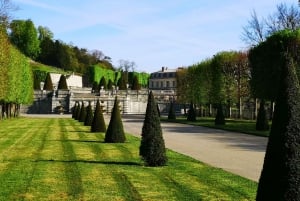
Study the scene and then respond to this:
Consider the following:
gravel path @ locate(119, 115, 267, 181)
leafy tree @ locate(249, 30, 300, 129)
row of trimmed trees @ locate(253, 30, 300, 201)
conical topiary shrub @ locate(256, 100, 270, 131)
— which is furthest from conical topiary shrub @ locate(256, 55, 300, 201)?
leafy tree @ locate(249, 30, 300, 129)

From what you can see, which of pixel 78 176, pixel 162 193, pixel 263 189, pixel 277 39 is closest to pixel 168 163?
pixel 78 176

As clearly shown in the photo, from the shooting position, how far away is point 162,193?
32.4ft

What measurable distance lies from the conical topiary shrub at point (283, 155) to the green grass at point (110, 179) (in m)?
3.76

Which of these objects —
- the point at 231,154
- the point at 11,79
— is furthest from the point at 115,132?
the point at 11,79

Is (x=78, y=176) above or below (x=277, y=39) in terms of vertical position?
below

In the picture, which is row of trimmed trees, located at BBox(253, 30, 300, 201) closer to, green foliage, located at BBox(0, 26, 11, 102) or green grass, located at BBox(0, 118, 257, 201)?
green grass, located at BBox(0, 118, 257, 201)

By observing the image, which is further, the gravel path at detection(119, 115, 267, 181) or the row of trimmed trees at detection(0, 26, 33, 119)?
the row of trimmed trees at detection(0, 26, 33, 119)

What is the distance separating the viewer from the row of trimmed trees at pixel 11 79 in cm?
3724

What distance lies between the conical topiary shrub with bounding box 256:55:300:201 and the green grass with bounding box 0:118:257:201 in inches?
148

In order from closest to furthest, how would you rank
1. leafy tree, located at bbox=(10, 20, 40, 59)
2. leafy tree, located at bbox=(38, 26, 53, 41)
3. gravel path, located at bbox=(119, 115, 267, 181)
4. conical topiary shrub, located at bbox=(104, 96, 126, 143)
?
gravel path, located at bbox=(119, 115, 267, 181) → conical topiary shrub, located at bbox=(104, 96, 126, 143) → leafy tree, located at bbox=(10, 20, 40, 59) → leafy tree, located at bbox=(38, 26, 53, 41)

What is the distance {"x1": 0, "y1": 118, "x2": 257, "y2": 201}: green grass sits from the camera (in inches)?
381

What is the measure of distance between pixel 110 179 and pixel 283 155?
6.45 metres

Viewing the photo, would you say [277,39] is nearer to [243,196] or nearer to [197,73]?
[197,73]

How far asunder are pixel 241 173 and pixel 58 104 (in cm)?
6990
